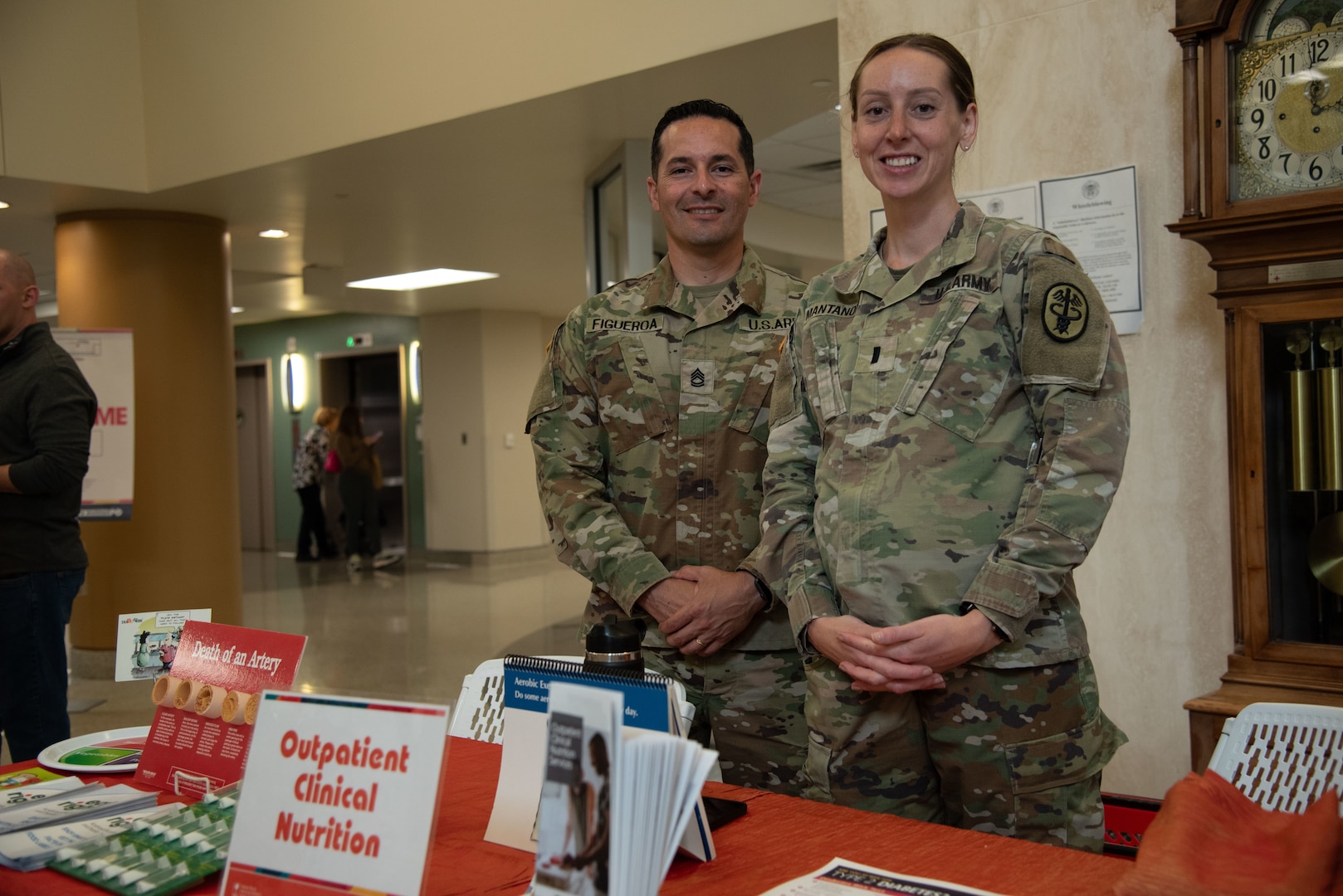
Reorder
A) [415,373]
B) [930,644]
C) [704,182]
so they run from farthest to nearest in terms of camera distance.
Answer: [415,373]
[704,182]
[930,644]

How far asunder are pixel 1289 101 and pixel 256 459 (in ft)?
44.1

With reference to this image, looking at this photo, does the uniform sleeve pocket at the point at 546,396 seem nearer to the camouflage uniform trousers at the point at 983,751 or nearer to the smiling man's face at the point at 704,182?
the smiling man's face at the point at 704,182

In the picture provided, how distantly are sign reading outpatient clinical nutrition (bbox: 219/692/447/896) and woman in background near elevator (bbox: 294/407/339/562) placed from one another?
37.7 feet

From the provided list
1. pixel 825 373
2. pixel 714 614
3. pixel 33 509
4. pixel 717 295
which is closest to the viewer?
pixel 825 373

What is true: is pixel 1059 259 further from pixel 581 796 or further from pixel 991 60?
pixel 991 60

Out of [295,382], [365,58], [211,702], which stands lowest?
[211,702]

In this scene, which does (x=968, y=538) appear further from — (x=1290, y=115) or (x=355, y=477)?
(x=355, y=477)

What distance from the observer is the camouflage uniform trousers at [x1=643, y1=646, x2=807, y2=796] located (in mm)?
1991

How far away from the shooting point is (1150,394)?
2.71 metres

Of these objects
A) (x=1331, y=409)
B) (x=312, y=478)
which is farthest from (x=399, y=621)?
(x=1331, y=409)

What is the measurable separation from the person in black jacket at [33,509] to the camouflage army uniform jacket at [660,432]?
169 cm

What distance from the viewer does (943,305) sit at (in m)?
1.55

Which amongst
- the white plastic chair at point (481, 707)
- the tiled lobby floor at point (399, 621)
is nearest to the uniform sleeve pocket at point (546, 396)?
the white plastic chair at point (481, 707)

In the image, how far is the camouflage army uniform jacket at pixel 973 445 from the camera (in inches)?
56.6
